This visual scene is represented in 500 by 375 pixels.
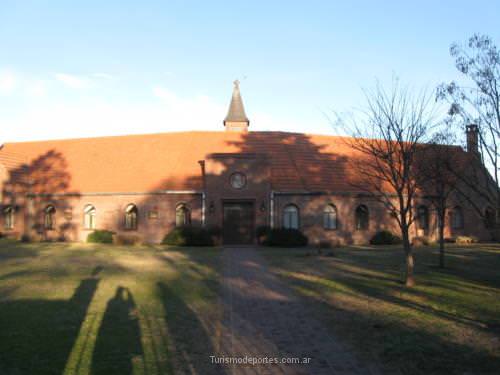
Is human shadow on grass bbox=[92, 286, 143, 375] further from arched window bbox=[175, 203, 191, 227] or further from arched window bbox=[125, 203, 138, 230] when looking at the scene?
arched window bbox=[125, 203, 138, 230]

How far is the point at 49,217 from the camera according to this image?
1303 inches

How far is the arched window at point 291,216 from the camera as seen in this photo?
99.1 ft

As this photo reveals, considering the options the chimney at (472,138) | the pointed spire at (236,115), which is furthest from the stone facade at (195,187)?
the chimney at (472,138)

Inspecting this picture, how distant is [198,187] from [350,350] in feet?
77.1

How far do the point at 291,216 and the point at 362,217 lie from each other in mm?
5205

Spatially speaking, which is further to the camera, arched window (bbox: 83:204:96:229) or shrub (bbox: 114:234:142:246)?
arched window (bbox: 83:204:96:229)

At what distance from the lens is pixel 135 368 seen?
6449 mm

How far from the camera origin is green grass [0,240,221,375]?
22.1 ft

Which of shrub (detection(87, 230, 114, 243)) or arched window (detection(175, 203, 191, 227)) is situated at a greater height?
arched window (detection(175, 203, 191, 227))

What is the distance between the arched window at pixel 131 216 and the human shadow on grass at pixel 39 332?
64.1ft

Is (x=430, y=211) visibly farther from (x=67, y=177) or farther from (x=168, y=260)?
(x=67, y=177)

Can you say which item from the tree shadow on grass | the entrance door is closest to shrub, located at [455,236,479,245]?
the entrance door

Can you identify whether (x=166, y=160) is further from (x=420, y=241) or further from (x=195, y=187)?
(x=420, y=241)

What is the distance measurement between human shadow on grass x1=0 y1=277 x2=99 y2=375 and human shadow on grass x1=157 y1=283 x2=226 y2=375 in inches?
65.3
